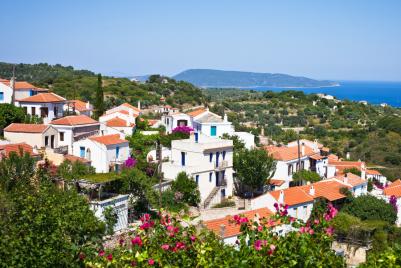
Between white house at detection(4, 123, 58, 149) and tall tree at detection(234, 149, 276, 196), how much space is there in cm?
1300

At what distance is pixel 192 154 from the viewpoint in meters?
36.5

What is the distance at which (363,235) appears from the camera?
103 feet

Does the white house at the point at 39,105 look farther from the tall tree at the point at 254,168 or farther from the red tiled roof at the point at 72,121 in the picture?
the tall tree at the point at 254,168

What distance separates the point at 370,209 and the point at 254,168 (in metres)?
8.08

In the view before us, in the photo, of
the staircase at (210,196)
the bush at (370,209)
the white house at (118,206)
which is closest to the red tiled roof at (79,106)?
the staircase at (210,196)

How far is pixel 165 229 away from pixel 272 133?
61545 millimetres

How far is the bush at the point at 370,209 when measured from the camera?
35406 millimetres

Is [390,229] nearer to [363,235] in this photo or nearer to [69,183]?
[363,235]

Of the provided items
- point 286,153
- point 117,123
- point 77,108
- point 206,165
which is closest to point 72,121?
point 117,123

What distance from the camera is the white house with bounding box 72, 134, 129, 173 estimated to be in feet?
116

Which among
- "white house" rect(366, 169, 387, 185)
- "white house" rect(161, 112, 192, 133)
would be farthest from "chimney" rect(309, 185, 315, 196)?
"white house" rect(161, 112, 192, 133)

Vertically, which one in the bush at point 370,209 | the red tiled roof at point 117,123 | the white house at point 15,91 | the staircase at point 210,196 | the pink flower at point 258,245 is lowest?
the bush at point 370,209

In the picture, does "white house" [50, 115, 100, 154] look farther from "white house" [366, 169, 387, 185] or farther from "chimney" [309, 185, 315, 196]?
"white house" [366, 169, 387, 185]

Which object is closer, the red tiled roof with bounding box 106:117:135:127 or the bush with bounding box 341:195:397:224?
the bush with bounding box 341:195:397:224
